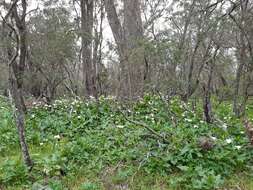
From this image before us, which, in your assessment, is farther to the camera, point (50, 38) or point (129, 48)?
point (50, 38)

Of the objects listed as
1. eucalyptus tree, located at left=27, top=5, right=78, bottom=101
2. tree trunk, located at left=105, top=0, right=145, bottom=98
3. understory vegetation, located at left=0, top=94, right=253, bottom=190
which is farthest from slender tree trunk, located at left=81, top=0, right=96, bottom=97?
understory vegetation, located at left=0, top=94, right=253, bottom=190

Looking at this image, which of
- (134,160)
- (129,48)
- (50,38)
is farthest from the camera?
(50,38)

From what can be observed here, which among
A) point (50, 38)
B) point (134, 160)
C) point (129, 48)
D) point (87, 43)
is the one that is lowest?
point (134, 160)

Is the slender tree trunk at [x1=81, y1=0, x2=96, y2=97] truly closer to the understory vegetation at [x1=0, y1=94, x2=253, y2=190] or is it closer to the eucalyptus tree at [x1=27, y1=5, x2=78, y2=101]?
the eucalyptus tree at [x1=27, y1=5, x2=78, y2=101]

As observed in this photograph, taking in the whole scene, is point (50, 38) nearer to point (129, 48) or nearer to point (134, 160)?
point (129, 48)

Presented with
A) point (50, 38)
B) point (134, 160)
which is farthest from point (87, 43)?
point (134, 160)

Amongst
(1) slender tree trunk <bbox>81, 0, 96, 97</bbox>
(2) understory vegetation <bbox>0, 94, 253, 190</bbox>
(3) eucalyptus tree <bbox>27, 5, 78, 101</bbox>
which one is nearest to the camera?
(2) understory vegetation <bbox>0, 94, 253, 190</bbox>

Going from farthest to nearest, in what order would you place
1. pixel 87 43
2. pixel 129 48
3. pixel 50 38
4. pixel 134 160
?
1. pixel 87 43
2. pixel 50 38
3. pixel 129 48
4. pixel 134 160

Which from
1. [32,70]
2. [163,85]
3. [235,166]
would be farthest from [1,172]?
[32,70]

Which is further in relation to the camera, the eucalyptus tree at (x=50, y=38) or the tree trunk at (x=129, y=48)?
the eucalyptus tree at (x=50, y=38)

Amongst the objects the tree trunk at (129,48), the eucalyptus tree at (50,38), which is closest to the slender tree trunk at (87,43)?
the eucalyptus tree at (50,38)

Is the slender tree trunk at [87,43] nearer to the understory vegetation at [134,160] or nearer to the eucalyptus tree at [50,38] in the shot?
the eucalyptus tree at [50,38]

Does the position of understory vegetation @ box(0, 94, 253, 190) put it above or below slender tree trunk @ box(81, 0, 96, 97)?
below

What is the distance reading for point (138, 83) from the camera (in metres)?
11.4
